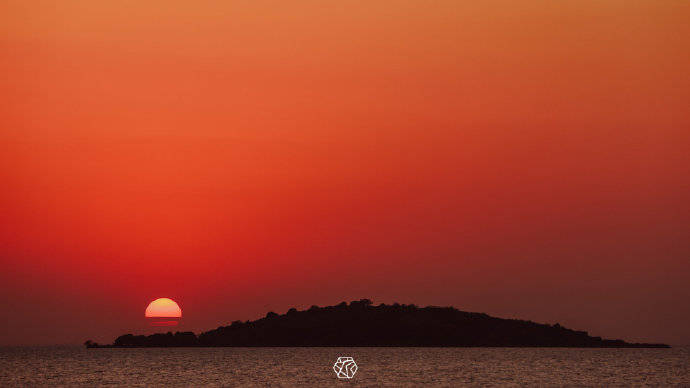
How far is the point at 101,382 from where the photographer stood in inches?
5472

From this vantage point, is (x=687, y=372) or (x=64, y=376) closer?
(x=64, y=376)

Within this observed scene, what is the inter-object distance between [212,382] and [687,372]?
9521 cm

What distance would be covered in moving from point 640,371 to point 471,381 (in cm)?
5422

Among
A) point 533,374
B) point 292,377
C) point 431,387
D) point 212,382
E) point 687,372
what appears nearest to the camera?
point 431,387

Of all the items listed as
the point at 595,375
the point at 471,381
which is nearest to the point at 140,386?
the point at 471,381

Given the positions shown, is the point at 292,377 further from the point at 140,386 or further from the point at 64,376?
the point at 64,376

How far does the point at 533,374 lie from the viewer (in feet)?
522

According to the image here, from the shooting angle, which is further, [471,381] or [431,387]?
[471,381]

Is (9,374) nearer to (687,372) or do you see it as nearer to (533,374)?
(533,374)

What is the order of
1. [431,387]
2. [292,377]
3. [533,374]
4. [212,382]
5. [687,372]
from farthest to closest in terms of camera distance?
[687,372] < [533,374] < [292,377] < [212,382] < [431,387]

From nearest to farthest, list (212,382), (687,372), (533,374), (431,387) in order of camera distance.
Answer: (431,387), (212,382), (533,374), (687,372)

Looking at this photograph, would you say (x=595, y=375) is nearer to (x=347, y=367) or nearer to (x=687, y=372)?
(x=687, y=372)

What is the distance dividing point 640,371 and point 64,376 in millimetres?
107691

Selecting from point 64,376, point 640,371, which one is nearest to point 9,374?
point 64,376
